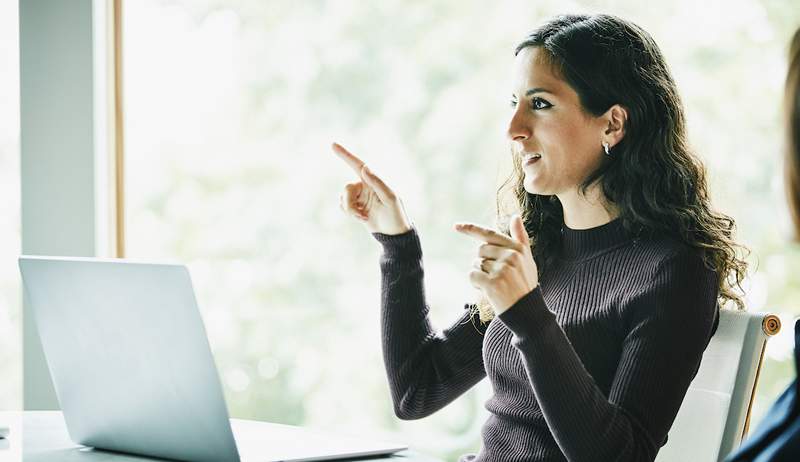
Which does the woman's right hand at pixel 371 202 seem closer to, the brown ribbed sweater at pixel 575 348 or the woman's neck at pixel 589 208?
the brown ribbed sweater at pixel 575 348

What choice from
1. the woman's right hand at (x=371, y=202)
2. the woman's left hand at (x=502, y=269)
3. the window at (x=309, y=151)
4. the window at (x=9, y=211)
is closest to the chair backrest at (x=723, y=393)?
the woman's left hand at (x=502, y=269)

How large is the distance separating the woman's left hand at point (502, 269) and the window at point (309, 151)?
2602mm

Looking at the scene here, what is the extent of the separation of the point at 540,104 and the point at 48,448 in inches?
36.6

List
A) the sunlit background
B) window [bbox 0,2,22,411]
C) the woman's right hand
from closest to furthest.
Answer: the woman's right hand, window [bbox 0,2,22,411], the sunlit background

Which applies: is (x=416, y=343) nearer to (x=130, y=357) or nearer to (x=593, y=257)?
(x=593, y=257)

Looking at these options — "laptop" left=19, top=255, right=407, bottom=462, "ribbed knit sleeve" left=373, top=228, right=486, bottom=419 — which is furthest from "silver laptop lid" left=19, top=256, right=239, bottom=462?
"ribbed knit sleeve" left=373, top=228, right=486, bottom=419

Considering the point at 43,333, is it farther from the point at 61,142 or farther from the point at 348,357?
the point at 348,357

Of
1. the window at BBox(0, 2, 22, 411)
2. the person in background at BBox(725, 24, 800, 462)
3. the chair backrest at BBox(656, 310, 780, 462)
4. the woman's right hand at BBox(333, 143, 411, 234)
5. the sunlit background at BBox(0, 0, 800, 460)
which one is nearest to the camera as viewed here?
the person in background at BBox(725, 24, 800, 462)

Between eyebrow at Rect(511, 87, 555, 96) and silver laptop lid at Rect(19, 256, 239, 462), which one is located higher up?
eyebrow at Rect(511, 87, 555, 96)

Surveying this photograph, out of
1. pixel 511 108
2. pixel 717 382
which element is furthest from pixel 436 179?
pixel 717 382

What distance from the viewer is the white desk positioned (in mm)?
1311

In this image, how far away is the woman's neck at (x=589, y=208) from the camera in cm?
148

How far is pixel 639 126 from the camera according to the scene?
1432 millimetres

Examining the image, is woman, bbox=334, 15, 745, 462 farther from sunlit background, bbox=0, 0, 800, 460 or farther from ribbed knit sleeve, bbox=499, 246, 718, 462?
sunlit background, bbox=0, 0, 800, 460
